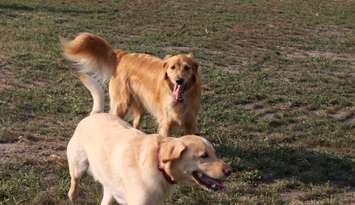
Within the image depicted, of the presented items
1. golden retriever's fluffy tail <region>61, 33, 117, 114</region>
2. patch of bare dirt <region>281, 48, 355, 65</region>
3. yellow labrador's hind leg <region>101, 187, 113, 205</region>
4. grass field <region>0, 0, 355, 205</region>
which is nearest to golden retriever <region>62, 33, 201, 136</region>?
golden retriever's fluffy tail <region>61, 33, 117, 114</region>

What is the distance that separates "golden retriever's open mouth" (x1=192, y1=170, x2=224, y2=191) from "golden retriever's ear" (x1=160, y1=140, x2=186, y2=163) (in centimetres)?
19

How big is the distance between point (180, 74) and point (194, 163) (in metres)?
2.52

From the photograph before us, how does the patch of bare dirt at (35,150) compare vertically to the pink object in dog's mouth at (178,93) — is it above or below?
below

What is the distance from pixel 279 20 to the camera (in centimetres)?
1952

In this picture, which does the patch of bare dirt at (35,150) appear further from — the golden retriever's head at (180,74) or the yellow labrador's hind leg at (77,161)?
the golden retriever's head at (180,74)

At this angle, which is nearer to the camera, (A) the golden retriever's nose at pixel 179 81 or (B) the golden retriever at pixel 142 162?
(B) the golden retriever at pixel 142 162

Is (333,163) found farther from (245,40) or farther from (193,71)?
(245,40)

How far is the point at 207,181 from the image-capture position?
4438 mm

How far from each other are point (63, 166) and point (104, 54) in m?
1.84

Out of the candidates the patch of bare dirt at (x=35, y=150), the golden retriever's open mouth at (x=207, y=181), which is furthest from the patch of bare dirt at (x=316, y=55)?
the golden retriever's open mouth at (x=207, y=181)

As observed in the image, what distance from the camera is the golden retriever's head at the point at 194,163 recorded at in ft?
14.3

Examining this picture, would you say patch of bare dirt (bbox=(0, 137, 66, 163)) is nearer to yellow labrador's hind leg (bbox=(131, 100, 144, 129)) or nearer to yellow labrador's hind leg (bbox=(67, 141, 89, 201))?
yellow labrador's hind leg (bbox=(131, 100, 144, 129))

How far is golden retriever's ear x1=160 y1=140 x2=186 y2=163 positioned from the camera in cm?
434

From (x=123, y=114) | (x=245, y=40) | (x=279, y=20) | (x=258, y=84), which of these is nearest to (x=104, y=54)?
(x=123, y=114)
